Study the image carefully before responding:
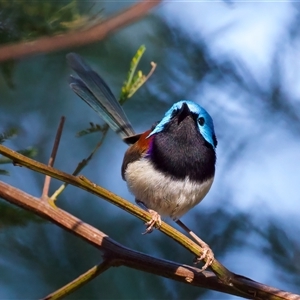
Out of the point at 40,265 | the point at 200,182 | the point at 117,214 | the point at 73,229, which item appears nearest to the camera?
the point at 73,229

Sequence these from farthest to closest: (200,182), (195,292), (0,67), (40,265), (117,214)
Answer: (117,214) < (40,265) < (195,292) < (200,182) < (0,67)

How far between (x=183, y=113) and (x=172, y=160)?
230mm

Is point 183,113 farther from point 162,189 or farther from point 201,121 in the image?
point 162,189

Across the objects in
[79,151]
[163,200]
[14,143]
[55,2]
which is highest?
[79,151]

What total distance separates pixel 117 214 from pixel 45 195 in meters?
1.78

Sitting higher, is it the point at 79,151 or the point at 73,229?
the point at 79,151

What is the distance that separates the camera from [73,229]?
191 cm

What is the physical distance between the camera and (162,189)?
237cm

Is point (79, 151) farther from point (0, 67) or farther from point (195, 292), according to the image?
point (0, 67)

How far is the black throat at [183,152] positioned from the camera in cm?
238

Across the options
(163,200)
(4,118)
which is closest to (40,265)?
(4,118)

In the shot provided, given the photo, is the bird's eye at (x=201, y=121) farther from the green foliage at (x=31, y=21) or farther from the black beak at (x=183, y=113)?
the green foliage at (x=31, y=21)

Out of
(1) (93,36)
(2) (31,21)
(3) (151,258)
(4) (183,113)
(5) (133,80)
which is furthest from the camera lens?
(4) (183,113)

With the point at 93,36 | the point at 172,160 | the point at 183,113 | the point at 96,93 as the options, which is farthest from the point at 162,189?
the point at 93,36
